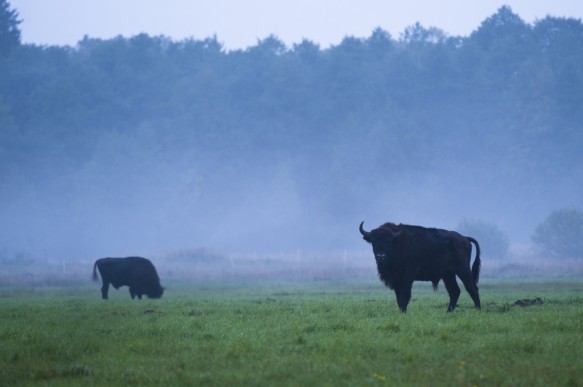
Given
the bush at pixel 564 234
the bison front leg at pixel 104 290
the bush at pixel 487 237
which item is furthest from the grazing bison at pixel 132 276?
the bush at pixel 564 234

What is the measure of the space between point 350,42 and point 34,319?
366 ft

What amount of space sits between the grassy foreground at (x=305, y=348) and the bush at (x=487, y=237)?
4607 cm

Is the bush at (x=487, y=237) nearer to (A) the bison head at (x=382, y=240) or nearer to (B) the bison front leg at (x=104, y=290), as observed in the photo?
(B) the bison front leg at (x=104, y=290)

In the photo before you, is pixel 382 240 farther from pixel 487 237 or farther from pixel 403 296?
pixel 487 237

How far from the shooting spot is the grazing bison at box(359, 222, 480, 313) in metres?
20.3

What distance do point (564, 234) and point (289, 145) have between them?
2330 inches

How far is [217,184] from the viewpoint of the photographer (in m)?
117

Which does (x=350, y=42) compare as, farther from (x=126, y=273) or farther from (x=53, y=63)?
(x=126, y=273)

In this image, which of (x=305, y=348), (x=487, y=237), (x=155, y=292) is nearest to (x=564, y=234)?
(x=487, y=237)

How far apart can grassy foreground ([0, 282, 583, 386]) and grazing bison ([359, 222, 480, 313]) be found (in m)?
0.78

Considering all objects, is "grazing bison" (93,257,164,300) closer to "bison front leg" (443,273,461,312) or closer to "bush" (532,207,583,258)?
"bison front leg" (443,273,461,312)

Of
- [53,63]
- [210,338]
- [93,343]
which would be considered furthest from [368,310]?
[53,63]

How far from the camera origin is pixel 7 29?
118 m

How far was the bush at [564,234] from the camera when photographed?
208ft
